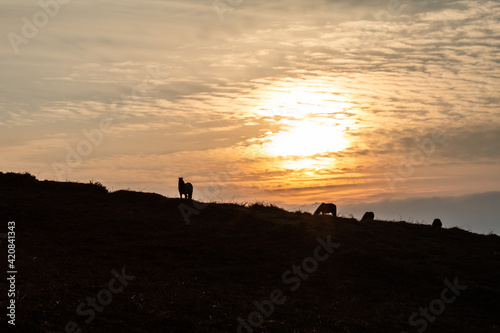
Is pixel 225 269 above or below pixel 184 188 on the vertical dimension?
below

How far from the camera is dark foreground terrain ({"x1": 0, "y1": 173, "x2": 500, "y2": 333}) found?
56.9ft

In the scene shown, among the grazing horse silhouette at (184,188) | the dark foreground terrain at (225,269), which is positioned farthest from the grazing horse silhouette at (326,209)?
the grazing horse silhouette at (184,188)

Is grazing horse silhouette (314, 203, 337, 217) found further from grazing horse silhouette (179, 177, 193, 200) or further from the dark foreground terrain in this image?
grazing horse silhouette (179, 177, 193, 200)

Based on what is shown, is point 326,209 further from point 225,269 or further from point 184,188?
point 225,269

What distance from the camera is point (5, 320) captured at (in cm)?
1456

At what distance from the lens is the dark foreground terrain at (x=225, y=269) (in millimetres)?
17328

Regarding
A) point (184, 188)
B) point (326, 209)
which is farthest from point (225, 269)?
point (326, 209)

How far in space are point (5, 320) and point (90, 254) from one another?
29.7 ft

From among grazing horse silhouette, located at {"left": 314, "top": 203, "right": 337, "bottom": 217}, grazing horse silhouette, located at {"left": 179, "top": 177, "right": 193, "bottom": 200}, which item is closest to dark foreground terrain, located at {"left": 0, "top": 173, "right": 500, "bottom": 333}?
grazing horse silhouette, located at {"left": 179, "top": 177, "right": 193, "bottom": 200}

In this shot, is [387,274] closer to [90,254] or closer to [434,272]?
[434,272]

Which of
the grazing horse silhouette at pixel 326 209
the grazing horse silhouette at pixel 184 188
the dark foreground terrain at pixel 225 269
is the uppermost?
the grazing horse silhouette at pixel 184 188

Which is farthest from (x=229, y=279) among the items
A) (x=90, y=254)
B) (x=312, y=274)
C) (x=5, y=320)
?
(x=5, y=320)

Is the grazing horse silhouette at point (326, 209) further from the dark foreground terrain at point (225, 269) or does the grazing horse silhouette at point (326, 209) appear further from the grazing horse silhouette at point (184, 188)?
the grazing horse silhouette at point (184, 188)

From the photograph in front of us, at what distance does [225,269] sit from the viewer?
77.4 feet
